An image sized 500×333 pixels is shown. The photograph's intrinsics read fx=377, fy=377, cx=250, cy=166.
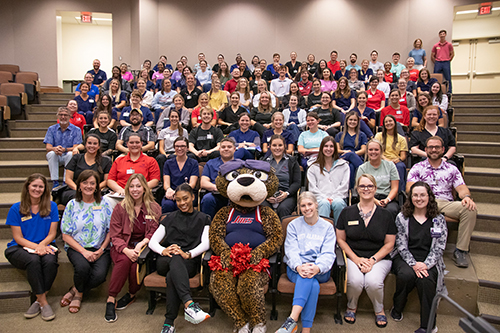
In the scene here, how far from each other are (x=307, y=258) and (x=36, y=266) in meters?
2.12

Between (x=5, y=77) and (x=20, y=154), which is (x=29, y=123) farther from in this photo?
(x=5, y=77)

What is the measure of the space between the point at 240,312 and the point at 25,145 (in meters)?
4.56

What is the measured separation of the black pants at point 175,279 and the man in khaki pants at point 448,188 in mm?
2147

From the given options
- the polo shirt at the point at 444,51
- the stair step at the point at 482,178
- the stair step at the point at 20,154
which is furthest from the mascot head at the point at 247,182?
the polo shirt at the point at 444,51

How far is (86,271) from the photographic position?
3010 millimetres

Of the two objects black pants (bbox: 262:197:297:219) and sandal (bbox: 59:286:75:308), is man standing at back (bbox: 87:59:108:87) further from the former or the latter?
black pants (bbox: 262:197:297:219)

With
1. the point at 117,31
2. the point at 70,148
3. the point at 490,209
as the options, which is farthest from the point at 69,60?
the point at 490,209

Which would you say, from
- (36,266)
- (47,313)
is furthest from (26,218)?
(47,313)

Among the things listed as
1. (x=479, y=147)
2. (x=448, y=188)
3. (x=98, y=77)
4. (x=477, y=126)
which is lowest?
(x=448, y=188)

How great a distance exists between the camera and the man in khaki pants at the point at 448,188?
3.14m

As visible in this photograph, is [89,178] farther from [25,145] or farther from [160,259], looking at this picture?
[25,145]

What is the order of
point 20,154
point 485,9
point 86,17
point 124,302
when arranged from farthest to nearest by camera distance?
point 86,17
point 485,9
point 20,154
point 124,302

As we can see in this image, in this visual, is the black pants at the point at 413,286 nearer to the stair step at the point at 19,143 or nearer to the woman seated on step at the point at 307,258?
the woman seated on step at the point at 307,258

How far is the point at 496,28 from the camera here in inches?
409
